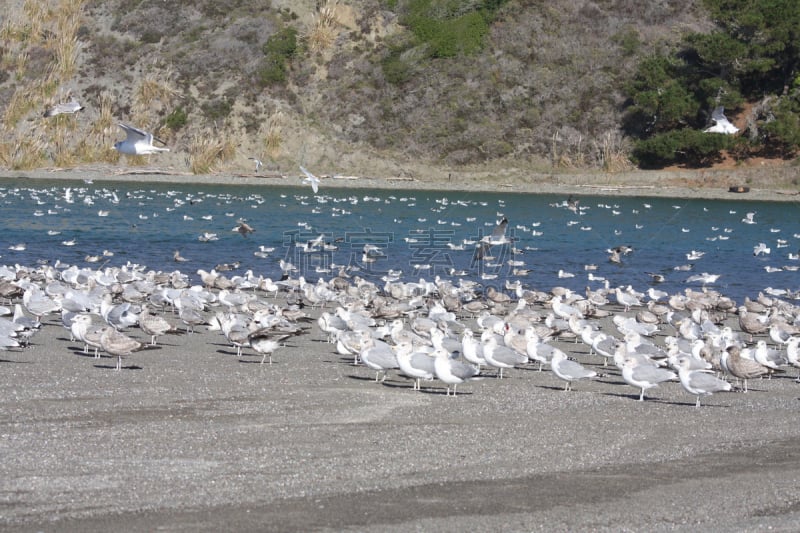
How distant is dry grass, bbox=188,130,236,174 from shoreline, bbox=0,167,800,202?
40.8 inches

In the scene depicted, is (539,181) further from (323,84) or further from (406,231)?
(406,231)

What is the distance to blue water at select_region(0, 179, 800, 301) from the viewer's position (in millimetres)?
32125

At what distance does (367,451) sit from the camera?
1092 centimetres

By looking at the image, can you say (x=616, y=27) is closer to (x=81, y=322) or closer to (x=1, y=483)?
(x=81, y=322)

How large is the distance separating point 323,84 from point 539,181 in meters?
17.3

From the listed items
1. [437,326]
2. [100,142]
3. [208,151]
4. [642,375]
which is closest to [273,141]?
[208,151]

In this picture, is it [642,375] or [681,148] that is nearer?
[642,375]

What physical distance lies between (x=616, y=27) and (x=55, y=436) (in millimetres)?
75381

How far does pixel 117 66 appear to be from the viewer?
261 feet

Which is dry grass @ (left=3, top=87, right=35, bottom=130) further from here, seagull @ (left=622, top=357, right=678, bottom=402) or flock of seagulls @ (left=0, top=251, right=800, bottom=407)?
seagull @ (left=622, top=357, right=678, bottom=402)

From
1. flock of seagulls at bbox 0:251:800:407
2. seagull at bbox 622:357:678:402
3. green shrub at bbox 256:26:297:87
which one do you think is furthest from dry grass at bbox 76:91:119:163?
seagull at bbox 622:357:678:402

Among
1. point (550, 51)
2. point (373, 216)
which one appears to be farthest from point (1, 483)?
point (550, 51)

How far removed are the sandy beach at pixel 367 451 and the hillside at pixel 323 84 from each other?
186 ft

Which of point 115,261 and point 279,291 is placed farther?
point 115,261
